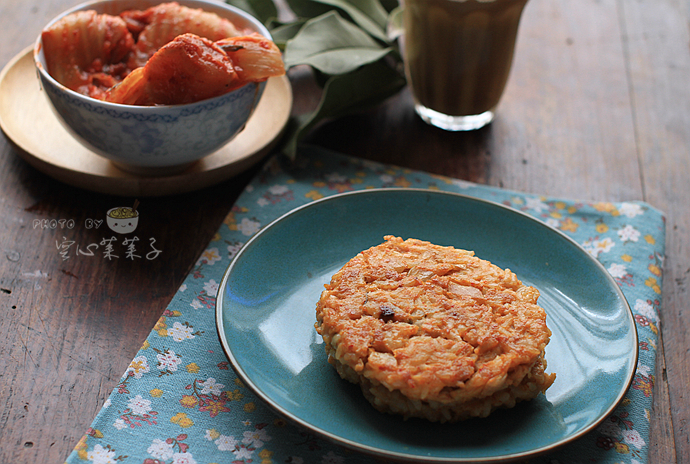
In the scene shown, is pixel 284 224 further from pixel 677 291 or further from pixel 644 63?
pixel 644 63

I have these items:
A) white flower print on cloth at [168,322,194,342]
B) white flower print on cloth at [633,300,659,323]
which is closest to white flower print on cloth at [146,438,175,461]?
white flower print on cloth at [168,322,194,342]

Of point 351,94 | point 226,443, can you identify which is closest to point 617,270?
point 351,94

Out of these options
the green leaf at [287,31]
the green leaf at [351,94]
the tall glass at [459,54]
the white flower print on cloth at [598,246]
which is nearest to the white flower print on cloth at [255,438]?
the green leaf at [351,94]

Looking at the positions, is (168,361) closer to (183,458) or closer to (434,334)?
(183,458)

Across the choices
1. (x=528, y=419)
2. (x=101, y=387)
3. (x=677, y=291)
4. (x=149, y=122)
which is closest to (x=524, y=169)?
(x=677, y=291)

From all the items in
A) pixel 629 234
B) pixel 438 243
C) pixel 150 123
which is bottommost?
pixel 629 234

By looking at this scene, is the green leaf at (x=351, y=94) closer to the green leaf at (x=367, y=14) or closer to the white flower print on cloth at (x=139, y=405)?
the green leaf at (x=367, y=14)

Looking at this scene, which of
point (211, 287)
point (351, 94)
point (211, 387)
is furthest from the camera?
point (351, 94)
